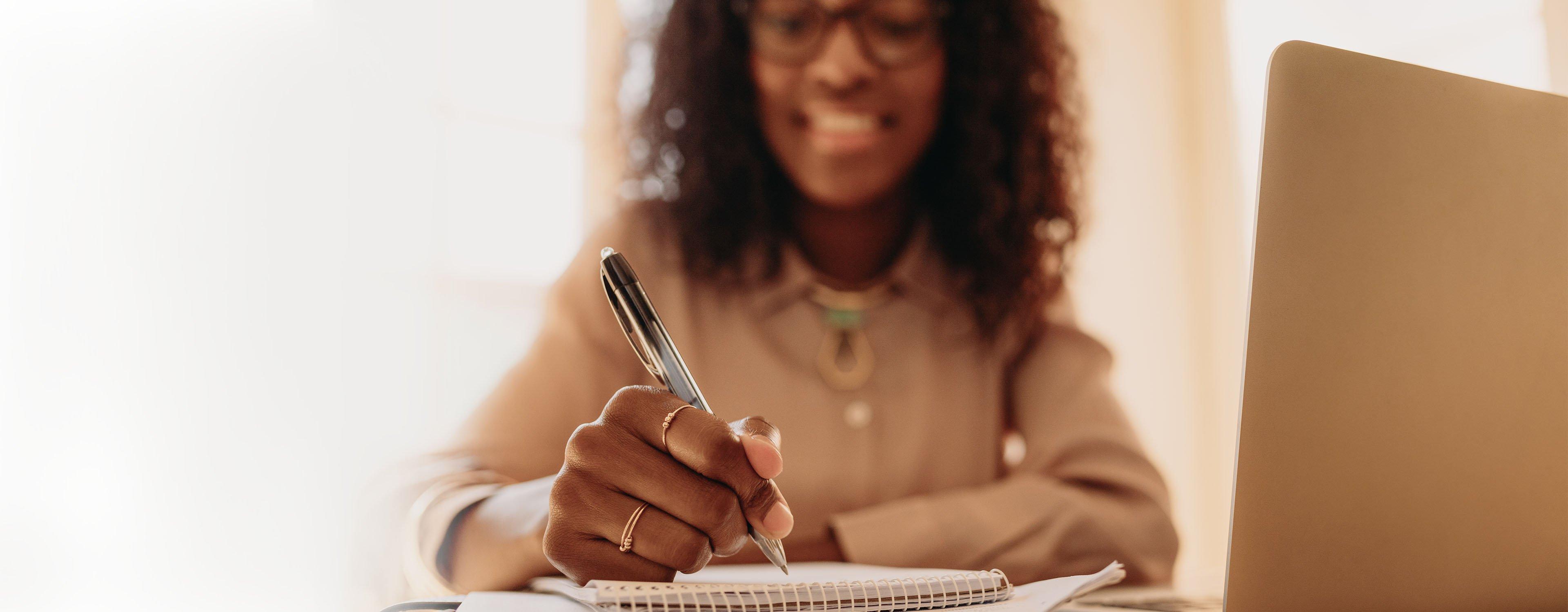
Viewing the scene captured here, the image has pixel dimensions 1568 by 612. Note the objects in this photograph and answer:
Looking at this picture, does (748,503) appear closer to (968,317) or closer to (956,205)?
(968,317)

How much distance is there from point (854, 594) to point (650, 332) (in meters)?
0.15

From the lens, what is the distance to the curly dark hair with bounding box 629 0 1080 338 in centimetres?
119

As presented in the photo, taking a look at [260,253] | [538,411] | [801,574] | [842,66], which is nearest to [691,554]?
[801,574]

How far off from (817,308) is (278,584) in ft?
2.94

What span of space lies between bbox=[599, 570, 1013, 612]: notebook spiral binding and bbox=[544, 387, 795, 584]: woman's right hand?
47 millimetres

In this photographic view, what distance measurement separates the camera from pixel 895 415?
1093 millimetres

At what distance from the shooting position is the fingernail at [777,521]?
34 cm

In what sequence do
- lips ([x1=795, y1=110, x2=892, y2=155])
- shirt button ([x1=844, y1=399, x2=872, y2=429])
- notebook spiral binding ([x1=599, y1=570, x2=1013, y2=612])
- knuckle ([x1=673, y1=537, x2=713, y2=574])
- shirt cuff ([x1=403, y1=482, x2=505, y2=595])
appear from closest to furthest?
notebook spiral binding ([x1=599, y1=570, x2=1013, y2=612]), knuckle ([x1=673, y1=537, x2=713, y2=574]), shirt cuff ([x1=403, y1=482, x2=505, y2=595]), shirt button ([x1=844, y1=399, x2=872, y2=429]), lips ([x1=795, y1=110, x2=892, y2=155])

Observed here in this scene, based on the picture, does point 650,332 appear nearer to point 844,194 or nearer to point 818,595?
point 818,595

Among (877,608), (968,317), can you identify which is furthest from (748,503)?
(968,317)

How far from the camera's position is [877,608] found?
277mm

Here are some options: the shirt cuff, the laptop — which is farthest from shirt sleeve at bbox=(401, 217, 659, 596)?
the laptop

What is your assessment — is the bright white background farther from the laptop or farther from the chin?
the laptop

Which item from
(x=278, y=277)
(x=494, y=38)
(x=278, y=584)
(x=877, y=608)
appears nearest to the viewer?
(x=877, y=608)
